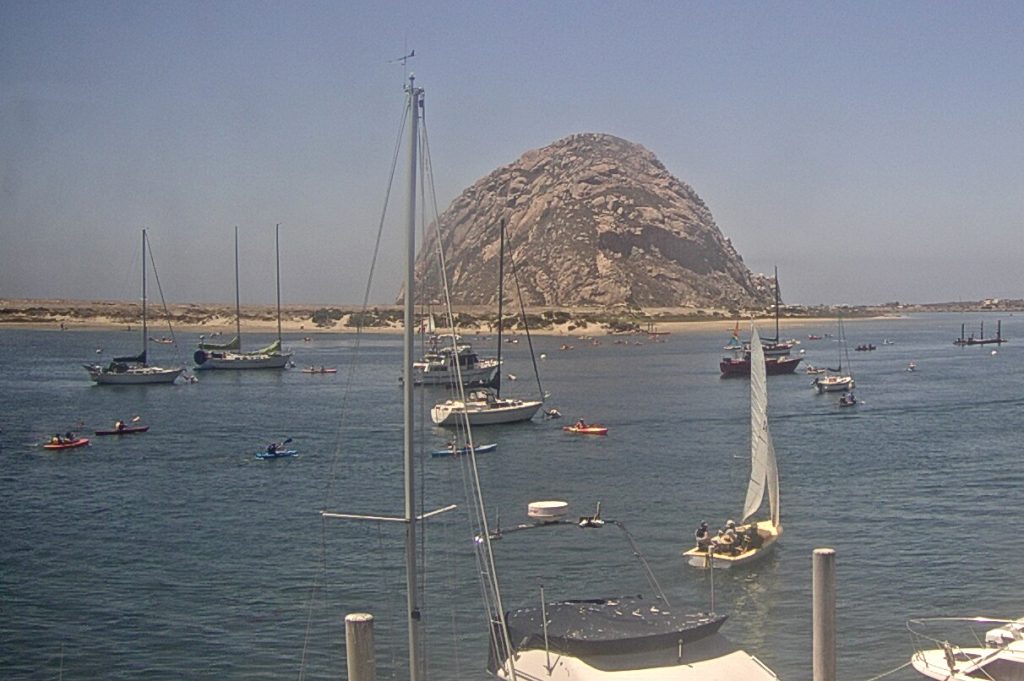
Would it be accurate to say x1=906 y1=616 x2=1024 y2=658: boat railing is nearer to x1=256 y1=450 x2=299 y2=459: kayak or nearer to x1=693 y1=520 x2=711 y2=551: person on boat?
x1=693 y1=520 x2=711 y2=551: person on boat

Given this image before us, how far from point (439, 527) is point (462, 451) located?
19017 millimetres

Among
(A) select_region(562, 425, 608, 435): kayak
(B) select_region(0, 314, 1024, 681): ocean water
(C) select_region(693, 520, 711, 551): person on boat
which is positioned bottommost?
(B) select_region(0, 314, 1024, 681): ocean water

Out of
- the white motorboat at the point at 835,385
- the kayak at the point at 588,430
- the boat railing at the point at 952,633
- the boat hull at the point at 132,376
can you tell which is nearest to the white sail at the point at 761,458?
the boat railing at the point at 952,633

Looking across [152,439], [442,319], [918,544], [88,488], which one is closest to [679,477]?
[918,544]

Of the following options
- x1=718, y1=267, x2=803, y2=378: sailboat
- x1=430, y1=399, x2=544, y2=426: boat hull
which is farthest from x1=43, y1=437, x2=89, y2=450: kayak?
x1=718, y1=267, x2=803, y2=378: sailboat

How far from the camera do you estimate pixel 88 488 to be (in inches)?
1964

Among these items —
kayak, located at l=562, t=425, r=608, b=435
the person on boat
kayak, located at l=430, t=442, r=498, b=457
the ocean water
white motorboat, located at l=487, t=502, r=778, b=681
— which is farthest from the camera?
kayak, located at l=562, t=425, r=608, b=435

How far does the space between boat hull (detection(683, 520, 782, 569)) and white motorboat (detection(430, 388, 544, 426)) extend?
114 feet

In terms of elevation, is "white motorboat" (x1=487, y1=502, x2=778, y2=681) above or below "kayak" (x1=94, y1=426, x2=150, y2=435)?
above

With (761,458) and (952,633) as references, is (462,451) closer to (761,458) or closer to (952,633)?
(761,458)

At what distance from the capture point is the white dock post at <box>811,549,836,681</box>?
57.3 ft

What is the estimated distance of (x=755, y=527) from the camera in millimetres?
35250

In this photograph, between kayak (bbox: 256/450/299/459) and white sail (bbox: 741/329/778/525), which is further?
kayak (bbox: 256/450/299/459)

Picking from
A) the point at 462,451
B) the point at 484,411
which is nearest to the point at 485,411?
the point at 484,411
